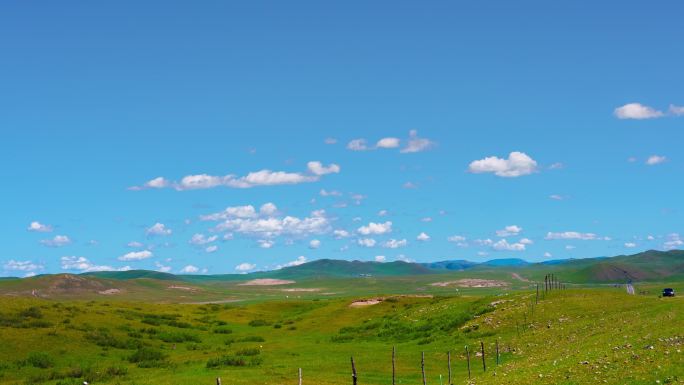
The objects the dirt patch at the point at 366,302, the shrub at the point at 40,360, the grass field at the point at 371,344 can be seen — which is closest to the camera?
the grass field at the point at 371,344

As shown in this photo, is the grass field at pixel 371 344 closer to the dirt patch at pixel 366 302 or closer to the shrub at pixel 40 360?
the shrub at pixel 40 360

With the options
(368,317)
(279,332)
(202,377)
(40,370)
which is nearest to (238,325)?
(279,332)

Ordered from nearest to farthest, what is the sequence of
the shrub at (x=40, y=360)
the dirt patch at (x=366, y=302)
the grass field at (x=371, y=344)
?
the grass field at (x=371, y=344), the shrub at (x=40, y=360), the dirt patch at (x=366, y=302)

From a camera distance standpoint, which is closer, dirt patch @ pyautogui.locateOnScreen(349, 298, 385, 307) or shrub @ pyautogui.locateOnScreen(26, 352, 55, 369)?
shrub @ pyautogui.locateOnScreen(26, 352, 55, 369)

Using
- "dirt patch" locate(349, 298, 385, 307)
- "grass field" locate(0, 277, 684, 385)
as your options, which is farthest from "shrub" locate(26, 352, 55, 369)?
"dirt patch" locate(349, 298, 385, 307)

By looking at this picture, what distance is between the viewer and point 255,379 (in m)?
48.7

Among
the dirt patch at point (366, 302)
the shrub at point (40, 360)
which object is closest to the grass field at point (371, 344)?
the shrub at point (40, 360)

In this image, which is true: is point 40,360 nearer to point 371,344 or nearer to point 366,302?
Result: point 371,344

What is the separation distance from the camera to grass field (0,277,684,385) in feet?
135

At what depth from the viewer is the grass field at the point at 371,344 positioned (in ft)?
135

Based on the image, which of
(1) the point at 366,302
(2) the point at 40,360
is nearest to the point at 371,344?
(2) the point at 40,360

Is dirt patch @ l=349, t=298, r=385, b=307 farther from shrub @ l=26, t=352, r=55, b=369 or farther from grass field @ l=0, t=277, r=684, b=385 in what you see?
shrub @ l=26, t=352, r=55, b=369

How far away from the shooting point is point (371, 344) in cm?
7725

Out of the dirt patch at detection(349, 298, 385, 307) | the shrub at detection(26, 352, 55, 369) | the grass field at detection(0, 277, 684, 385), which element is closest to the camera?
the grass field at detection(0, 277, 684, 385)
